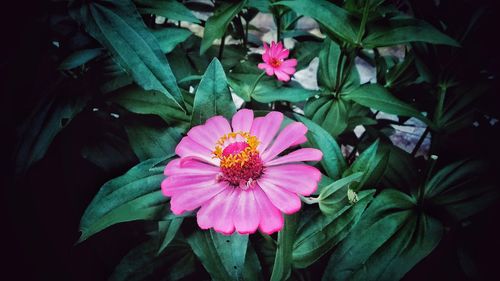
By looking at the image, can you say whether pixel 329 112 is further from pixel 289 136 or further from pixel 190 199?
pixel 190 199

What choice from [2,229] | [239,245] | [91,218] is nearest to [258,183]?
[239,245]

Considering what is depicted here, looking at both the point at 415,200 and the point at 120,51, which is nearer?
the point at 120,51

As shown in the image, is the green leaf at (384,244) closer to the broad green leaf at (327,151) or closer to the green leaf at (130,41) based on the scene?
the broad green leaf at (327,151)

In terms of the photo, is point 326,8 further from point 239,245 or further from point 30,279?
point 30,279

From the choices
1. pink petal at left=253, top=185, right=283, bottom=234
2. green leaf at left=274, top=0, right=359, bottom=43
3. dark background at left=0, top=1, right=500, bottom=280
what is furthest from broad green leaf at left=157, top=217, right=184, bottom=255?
green leaf at left=274, top=0, right=359, bottom=43

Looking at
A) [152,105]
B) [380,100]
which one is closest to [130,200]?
[152,105]

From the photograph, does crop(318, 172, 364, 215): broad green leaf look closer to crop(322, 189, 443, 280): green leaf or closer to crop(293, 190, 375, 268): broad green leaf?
crop(293, 190, 375, 268): broad green leaf
